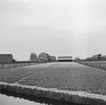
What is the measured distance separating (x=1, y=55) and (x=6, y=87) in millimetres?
159972

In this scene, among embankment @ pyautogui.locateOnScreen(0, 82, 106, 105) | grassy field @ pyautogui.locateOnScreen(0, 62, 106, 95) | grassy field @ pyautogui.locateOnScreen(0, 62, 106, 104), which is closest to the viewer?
embankment @ pyautogui.locateOnScreen(0, 82, 106, 105)

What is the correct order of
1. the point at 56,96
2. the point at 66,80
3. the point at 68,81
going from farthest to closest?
the point at 66,80 < the point at 68,81 < the point at 56,96

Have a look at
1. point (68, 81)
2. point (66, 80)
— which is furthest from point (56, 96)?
point (66, 80)

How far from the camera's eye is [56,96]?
11.6 meters

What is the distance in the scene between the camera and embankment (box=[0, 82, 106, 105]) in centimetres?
995

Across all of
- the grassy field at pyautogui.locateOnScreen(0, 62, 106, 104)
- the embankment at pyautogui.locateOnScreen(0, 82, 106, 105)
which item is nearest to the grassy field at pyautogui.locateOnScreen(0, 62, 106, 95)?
the grassy field at pyautogui.locateOnScreen(0, 62, 106, 104)

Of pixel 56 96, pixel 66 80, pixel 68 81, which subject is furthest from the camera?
pixel 66 80

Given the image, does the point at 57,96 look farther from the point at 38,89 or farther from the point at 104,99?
the point at 104,99

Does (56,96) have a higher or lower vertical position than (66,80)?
lower

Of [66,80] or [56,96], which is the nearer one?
[56,96]

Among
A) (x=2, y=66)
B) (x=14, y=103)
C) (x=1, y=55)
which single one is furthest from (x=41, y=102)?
(x=1, y=55)

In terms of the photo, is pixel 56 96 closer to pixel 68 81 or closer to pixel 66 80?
pixel 68 81

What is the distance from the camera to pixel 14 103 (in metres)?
11.3

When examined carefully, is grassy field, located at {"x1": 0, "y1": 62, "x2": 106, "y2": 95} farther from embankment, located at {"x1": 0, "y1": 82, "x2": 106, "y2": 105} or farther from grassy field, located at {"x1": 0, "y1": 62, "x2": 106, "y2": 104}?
embankment, located at {"x1": 0, "y1": 82, "x2": 106, "y2": 105}
